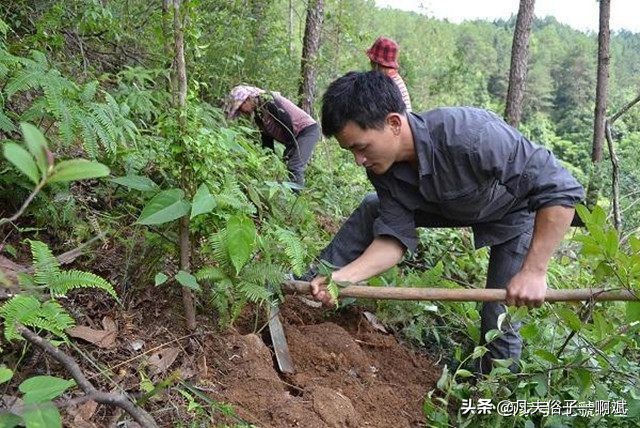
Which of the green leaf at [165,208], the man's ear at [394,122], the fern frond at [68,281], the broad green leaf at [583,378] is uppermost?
the man's ear at [394,122]

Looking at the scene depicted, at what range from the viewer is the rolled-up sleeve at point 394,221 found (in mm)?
3275

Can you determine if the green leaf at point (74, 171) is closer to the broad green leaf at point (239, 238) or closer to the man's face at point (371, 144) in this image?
the broad green leaf at point (239, 238)

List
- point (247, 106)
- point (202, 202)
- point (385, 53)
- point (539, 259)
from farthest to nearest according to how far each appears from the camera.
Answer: point (385, 53) < point (247, 106) < point (539, 259) < point (202, 202)

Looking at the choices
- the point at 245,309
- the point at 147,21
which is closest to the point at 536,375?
the point at 245,309

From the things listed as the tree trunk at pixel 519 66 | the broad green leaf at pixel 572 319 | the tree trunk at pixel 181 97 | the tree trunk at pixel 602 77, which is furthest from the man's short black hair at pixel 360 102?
the tree trunk at pixel 602 77

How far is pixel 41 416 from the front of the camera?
144 centimetres

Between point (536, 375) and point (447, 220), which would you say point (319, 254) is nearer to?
point (447, 220)

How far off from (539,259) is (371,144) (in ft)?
3.17

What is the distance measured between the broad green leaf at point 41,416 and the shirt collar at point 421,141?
6.75ft

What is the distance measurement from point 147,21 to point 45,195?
4.12m

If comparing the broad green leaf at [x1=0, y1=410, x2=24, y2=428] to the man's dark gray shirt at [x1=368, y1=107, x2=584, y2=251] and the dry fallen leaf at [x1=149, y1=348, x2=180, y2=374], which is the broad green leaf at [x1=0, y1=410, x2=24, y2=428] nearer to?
the dry fallen leaf at [x1=149, y1=348, x2=180, y2=374]

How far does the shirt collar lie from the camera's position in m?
2.99

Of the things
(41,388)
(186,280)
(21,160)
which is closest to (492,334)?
(186,280)

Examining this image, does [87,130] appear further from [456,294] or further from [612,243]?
[612,243]
